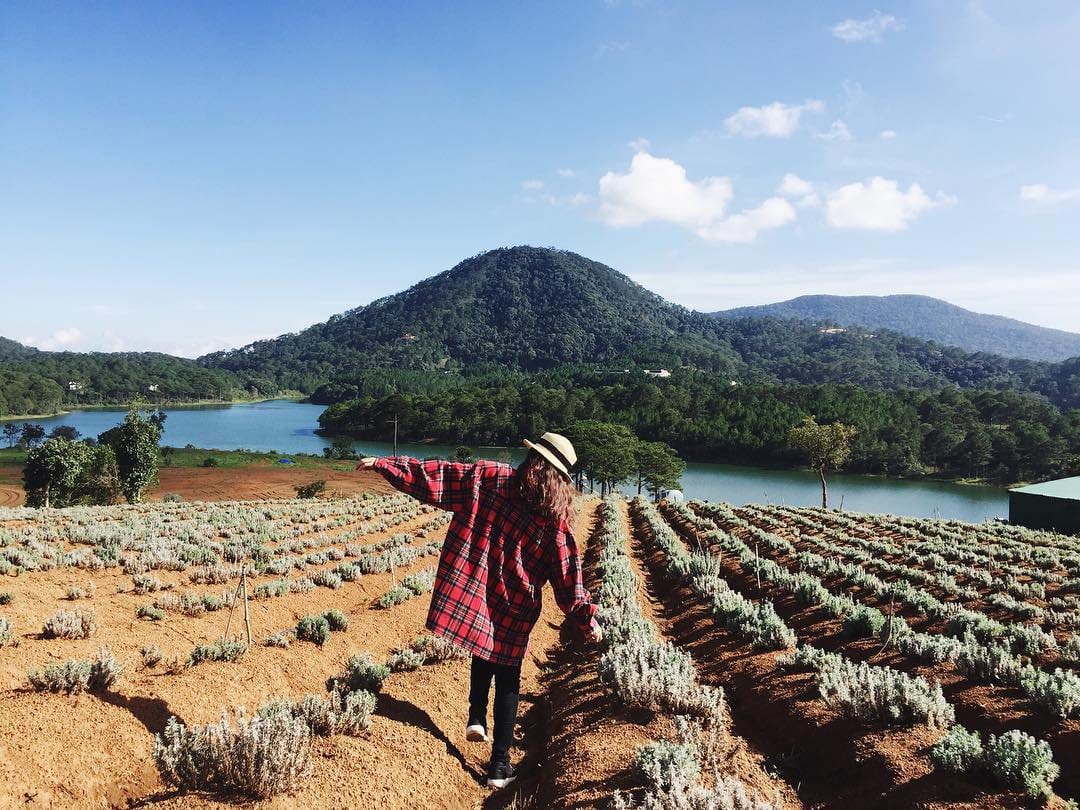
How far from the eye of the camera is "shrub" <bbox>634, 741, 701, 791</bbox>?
348 centimetres

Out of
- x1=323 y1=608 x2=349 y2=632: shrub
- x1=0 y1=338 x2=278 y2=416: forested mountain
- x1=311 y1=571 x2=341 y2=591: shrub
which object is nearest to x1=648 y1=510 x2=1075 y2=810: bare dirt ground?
x1=323 y1=608 x2=349 y2=632: shrub

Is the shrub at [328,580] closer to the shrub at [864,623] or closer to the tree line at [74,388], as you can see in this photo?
the shrub at [864,623]

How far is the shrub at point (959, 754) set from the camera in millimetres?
3832

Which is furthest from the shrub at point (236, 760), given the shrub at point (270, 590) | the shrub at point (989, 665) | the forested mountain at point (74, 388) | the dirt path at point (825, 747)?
the forested mountain at point (74, 388)

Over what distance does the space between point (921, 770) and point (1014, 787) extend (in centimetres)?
50

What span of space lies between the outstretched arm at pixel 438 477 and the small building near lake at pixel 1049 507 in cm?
3540

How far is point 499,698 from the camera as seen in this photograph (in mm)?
3871

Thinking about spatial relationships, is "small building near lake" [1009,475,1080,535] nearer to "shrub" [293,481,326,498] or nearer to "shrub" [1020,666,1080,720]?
"shrub" [1020,666,1080,720]

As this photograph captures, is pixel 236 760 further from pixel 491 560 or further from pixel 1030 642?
pixel 1030 642

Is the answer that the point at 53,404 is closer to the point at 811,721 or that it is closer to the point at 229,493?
the point at 229,493

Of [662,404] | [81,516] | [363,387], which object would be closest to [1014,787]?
[81,516]

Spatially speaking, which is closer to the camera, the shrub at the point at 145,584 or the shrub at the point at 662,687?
the shrub at the point at 662,687

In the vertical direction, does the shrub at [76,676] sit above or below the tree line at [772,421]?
above

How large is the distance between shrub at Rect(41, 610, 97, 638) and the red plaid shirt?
4426 millimetres
